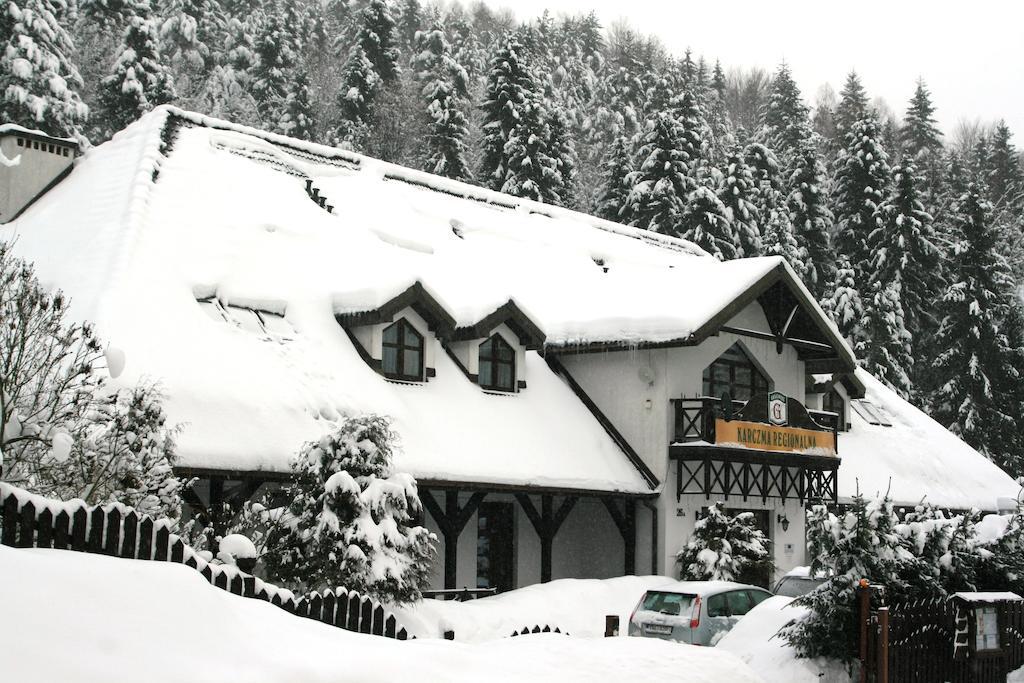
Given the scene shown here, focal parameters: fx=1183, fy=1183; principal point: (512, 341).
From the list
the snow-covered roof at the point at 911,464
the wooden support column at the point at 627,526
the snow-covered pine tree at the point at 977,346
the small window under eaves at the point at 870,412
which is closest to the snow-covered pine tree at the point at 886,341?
the snow-covered pine tree at the point at 977,346

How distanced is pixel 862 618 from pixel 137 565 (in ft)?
28.7

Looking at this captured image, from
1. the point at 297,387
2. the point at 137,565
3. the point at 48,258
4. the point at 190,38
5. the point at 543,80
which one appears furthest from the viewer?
the point at 543,80

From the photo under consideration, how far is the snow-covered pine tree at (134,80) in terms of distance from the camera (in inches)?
1834

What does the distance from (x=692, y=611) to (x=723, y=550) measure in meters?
6.63

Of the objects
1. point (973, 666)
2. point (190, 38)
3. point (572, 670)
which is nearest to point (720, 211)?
point (190, 38)

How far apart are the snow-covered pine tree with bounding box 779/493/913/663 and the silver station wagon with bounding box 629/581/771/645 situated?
306 centimetres

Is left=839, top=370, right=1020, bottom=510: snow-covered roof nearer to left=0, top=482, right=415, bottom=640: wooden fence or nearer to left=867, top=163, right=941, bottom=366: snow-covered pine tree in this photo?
left=867, top=163, right=941, bottom=366: snow-covered pine tree

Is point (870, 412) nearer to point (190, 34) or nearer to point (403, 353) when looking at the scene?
point (403, 353)

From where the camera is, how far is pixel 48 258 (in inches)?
875

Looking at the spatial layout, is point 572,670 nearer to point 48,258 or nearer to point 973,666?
point 973,666

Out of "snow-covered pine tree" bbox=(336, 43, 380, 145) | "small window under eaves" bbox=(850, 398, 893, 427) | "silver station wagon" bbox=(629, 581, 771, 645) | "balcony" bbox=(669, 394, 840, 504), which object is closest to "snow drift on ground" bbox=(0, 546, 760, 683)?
"silver station wagon" bbox=(629, 581, 771, 645)

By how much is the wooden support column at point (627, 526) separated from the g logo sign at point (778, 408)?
3798 millimetres

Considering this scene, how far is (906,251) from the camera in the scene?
5625 cm

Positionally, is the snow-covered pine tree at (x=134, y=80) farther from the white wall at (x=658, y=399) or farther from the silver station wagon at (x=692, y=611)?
the silver station wagon at (x=692, y=611)
